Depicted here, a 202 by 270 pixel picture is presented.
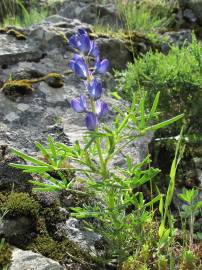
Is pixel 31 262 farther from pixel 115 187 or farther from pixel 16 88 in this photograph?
pixel 16 88

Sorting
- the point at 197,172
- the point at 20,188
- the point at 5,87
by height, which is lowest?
the point at 197,172

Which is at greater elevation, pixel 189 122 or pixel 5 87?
pixel 5 87

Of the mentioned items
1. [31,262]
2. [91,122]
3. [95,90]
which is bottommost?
[31,262]

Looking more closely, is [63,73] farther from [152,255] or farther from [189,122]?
[152,255]

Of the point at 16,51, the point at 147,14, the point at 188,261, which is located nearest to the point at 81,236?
the point at 188,261

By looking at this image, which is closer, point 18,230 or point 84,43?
point 84,43

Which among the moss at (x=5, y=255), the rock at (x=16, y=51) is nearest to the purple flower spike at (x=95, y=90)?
the moss at (x=5, y=255)

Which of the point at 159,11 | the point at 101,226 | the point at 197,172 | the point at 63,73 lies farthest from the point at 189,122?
the point at 159,11
